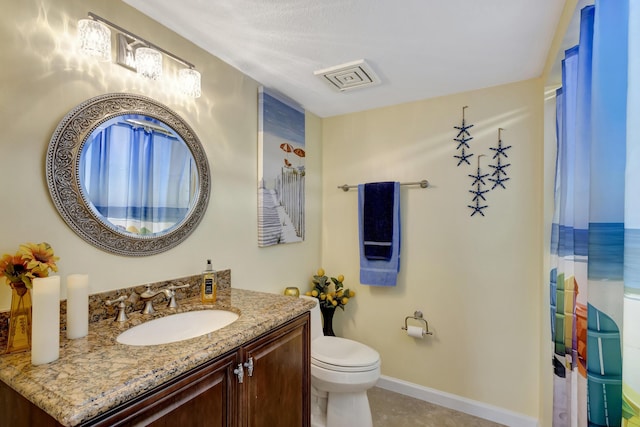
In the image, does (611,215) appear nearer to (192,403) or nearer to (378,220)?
(192,403)

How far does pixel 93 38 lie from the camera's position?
1.14m

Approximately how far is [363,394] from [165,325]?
1273 mm

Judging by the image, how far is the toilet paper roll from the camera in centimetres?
224

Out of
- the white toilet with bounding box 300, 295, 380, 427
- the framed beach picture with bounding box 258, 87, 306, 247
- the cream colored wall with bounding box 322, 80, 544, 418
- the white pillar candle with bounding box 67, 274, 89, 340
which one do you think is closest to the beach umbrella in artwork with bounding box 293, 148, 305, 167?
the framed beach picture with bounding box 258, 87, 306, 247

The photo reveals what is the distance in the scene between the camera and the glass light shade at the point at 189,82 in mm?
1484

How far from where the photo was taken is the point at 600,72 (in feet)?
2.69

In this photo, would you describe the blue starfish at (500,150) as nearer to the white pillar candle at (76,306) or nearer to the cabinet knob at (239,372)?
the cabinet knob at (239,372)

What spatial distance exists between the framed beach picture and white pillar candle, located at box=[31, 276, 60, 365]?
3.95ft

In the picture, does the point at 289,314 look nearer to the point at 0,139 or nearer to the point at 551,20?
the point at 0,139

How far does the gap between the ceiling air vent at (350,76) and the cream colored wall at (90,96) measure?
0.51 metres

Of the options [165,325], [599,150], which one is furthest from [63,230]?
[599,150]

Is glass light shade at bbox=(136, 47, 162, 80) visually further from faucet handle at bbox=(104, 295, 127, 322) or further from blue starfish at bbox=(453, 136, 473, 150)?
blue starfish at bbox=(453, 136, 473, 150)

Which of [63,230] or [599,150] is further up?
[599,150]

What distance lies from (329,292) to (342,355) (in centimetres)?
71
